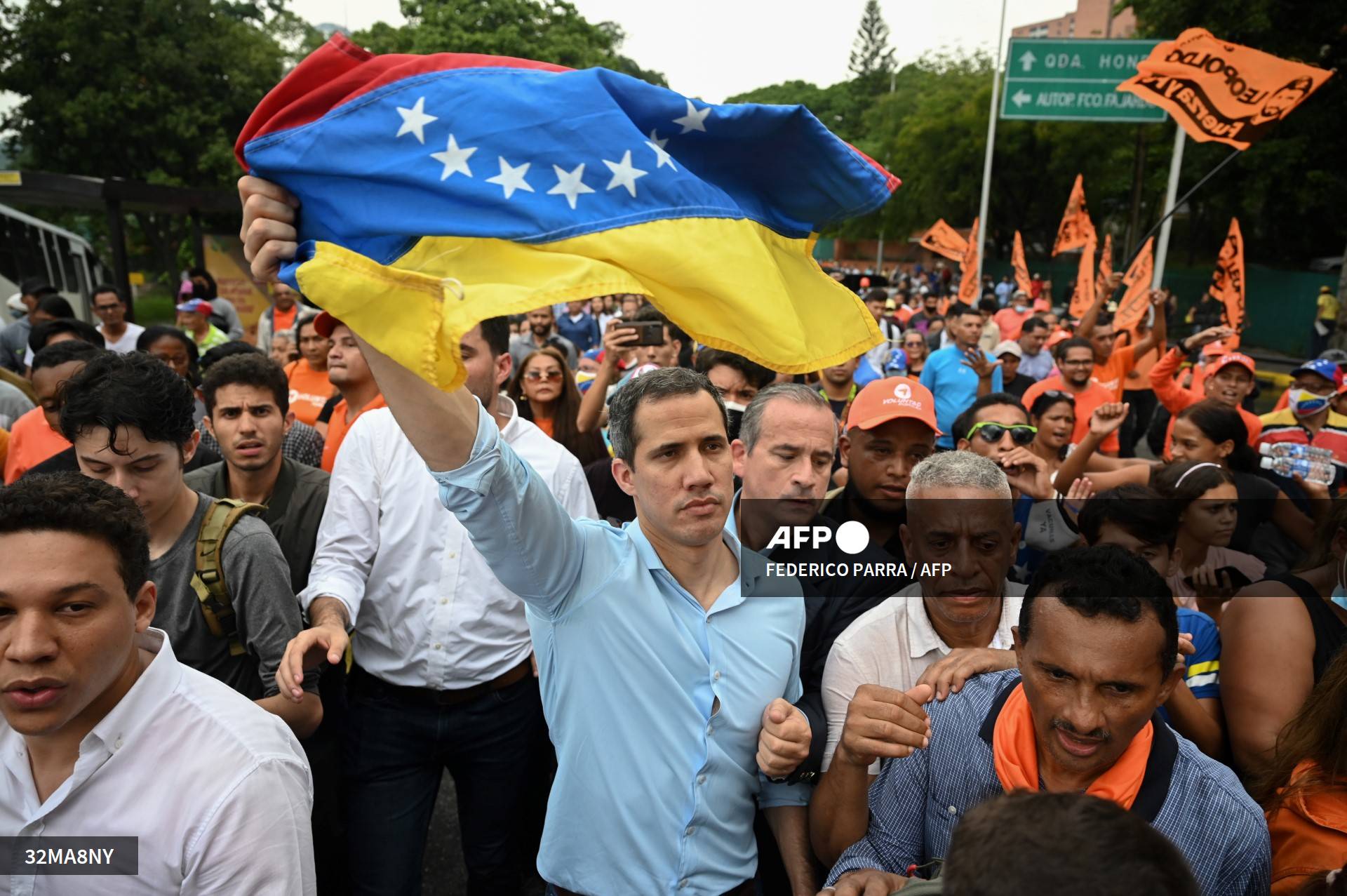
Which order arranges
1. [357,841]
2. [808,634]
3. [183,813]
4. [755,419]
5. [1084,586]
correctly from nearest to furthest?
[183,813] → [1084,586] → [808,634] → [357,841] → [755,419]

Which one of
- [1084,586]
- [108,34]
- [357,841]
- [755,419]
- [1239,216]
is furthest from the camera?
[1239,216]

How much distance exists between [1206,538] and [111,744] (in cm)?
359

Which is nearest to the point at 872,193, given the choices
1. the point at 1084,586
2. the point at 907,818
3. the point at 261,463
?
the point at 1084,586

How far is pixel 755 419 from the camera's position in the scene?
3.10 meters

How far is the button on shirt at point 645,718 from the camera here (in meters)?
2.03

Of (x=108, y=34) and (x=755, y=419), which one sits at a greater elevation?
(x=108, y=34)

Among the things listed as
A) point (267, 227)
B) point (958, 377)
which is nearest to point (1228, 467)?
point (958, 377)

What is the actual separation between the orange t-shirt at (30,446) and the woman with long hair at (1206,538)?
4.55m

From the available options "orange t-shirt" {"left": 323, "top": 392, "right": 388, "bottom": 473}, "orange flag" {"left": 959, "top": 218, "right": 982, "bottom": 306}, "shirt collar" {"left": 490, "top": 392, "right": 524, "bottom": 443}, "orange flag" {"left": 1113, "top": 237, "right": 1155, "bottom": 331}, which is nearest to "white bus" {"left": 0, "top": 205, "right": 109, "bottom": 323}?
"orange t-shirt" {"left": 323, "top": 392, "right": 388, "bottom": 473}

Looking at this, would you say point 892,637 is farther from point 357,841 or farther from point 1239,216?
point 1239,216

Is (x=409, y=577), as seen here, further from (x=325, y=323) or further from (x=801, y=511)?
(x=801, y=511)

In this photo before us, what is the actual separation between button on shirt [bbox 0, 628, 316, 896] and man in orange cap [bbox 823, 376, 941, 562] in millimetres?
2088

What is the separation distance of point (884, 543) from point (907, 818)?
49.6 inches

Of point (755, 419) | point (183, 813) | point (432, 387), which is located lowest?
point (183, 813)
